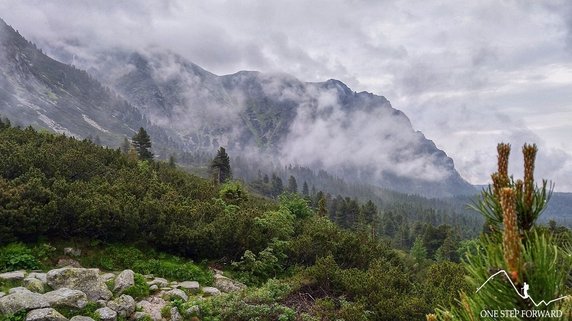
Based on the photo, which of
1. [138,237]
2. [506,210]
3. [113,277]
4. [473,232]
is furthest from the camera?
[473,232]

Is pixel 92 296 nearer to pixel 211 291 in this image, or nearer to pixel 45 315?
pixel 45 315

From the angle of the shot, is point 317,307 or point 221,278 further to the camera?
point 221,278

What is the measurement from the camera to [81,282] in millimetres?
10617

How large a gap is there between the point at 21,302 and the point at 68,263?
341cm

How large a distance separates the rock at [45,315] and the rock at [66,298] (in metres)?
0.36

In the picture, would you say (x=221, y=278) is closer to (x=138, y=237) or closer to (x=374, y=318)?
(x=138, y=237)

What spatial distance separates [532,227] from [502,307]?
18.2 inches

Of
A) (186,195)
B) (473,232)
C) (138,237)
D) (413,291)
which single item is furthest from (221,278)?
(473,232)

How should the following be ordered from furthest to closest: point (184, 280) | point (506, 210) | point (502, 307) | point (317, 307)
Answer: point (184, 280)
point (317, 307)
point (502, 307)
point (506, 210)

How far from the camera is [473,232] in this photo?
473 ft

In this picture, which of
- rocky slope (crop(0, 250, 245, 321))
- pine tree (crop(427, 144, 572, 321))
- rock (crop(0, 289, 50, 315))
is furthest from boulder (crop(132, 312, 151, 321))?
pine tree (crop(427, 144, 572, 321))

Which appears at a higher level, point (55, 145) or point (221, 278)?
point (55, 145)

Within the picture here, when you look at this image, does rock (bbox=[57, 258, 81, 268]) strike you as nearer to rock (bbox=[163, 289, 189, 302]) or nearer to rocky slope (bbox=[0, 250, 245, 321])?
rocky slope (bbox=[0, 250, 245, 321])

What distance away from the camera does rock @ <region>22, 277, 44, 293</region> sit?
1027 cm
